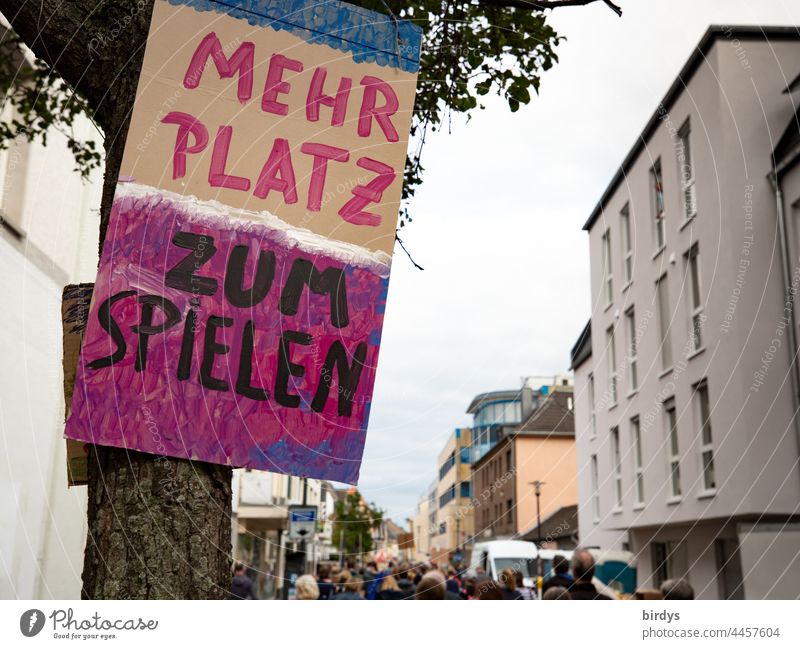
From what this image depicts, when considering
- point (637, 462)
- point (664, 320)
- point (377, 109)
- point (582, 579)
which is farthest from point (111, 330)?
point (637, 462)

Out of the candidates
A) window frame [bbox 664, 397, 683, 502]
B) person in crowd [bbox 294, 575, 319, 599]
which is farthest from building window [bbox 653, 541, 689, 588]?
person in crowd [bbox 294, 575, 319, 599]

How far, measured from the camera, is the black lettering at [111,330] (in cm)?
229

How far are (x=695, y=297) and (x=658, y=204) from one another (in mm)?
2078

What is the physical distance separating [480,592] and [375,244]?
344 centimetres

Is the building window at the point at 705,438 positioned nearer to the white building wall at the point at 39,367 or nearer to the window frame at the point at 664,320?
the window frame at the point at 664,320

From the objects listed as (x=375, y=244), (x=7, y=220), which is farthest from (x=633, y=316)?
(x=375, y=244)

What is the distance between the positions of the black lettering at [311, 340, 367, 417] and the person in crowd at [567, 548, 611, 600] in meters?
2.63

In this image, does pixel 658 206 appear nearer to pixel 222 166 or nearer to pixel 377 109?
pixel 377 109

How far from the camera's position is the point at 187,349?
7.72 ft

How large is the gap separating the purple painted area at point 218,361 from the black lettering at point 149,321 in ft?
0.04

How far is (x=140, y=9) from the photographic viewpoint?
2.62m

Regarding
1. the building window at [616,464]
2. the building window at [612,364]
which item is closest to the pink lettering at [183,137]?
the building window at [612,364]

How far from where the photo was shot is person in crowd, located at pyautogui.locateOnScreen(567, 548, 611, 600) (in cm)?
456
